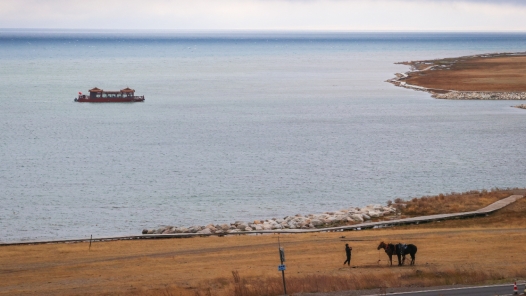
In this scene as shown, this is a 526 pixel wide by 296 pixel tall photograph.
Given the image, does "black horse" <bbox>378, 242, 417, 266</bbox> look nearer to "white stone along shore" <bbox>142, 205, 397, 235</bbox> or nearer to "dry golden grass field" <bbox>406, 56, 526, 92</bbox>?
"white stone along shore" <bbox>142, 205, 397, 235</bbox>

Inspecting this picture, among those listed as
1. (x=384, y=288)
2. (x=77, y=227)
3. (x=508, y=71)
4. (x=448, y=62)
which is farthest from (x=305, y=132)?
(x=448, y=62)

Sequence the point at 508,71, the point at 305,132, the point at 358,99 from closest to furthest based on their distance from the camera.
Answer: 1. the point at 305,132
2. the point at 358,99
3. the point at 508,71

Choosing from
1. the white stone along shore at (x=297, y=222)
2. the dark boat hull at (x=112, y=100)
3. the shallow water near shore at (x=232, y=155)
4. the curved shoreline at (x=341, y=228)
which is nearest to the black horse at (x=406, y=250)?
the curved shoreline at (x=341, y=228)

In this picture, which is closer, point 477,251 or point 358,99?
point 477,251

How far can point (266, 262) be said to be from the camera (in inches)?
1224

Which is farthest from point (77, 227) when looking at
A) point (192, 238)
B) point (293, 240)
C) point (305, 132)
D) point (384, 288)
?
point (305, 132)

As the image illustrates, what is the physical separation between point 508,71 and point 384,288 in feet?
411

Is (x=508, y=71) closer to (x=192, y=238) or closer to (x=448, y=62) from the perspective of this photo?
(x=448, y=62)

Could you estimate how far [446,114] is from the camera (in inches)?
3765

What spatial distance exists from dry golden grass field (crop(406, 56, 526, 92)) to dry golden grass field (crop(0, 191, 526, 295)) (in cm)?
8452

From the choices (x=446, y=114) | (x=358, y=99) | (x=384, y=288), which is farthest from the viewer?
(x=358, y=99)

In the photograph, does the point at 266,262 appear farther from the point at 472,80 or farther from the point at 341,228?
the point at 472,80

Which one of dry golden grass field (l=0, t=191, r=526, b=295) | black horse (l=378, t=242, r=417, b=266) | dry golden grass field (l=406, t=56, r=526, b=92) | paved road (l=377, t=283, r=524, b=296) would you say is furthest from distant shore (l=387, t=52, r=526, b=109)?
paved road (l=377, t=283, r=524, b=296)

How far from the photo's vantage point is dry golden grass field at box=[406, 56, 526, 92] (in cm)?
12056
